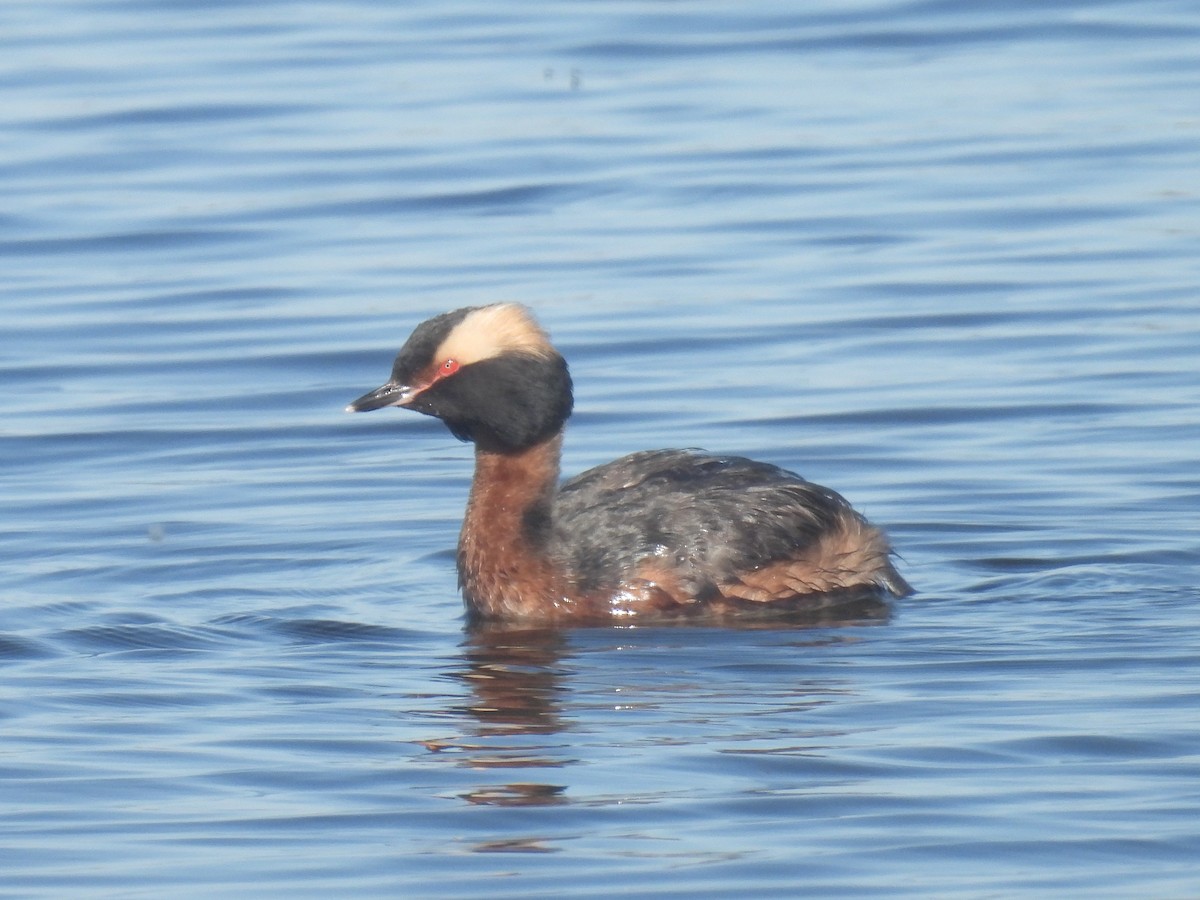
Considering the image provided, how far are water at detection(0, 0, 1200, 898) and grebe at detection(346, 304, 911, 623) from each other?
303 millimetres

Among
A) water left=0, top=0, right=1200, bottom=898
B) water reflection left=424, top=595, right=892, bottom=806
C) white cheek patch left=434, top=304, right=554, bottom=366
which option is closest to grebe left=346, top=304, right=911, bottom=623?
white cheek patch left=434, top=304, right=554, bottom=366

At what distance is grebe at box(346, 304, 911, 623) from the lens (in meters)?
9.97

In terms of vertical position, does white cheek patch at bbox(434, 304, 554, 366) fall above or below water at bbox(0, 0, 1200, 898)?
above

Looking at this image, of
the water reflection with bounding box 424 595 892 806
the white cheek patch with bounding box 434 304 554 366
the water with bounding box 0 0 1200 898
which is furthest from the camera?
the white cheek patch with bounding box 434 304 554 366

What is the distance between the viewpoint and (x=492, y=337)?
10.1 metres

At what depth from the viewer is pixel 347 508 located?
11758mm

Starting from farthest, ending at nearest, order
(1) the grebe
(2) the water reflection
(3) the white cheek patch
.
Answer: (3) the white cheek patch
(1) the grebe
(2) the water reflection

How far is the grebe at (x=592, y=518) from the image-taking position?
392 inches

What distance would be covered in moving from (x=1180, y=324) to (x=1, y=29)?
13533mm

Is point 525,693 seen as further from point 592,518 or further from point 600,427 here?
point 600,427

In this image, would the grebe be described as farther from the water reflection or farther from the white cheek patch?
the water reflection

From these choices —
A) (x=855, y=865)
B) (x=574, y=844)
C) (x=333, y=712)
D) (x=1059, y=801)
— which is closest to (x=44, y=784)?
(x=333, y=712)

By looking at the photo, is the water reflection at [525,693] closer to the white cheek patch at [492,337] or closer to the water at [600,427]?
the water at [600,427]

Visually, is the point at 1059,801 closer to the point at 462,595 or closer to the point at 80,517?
the point at 462,595
